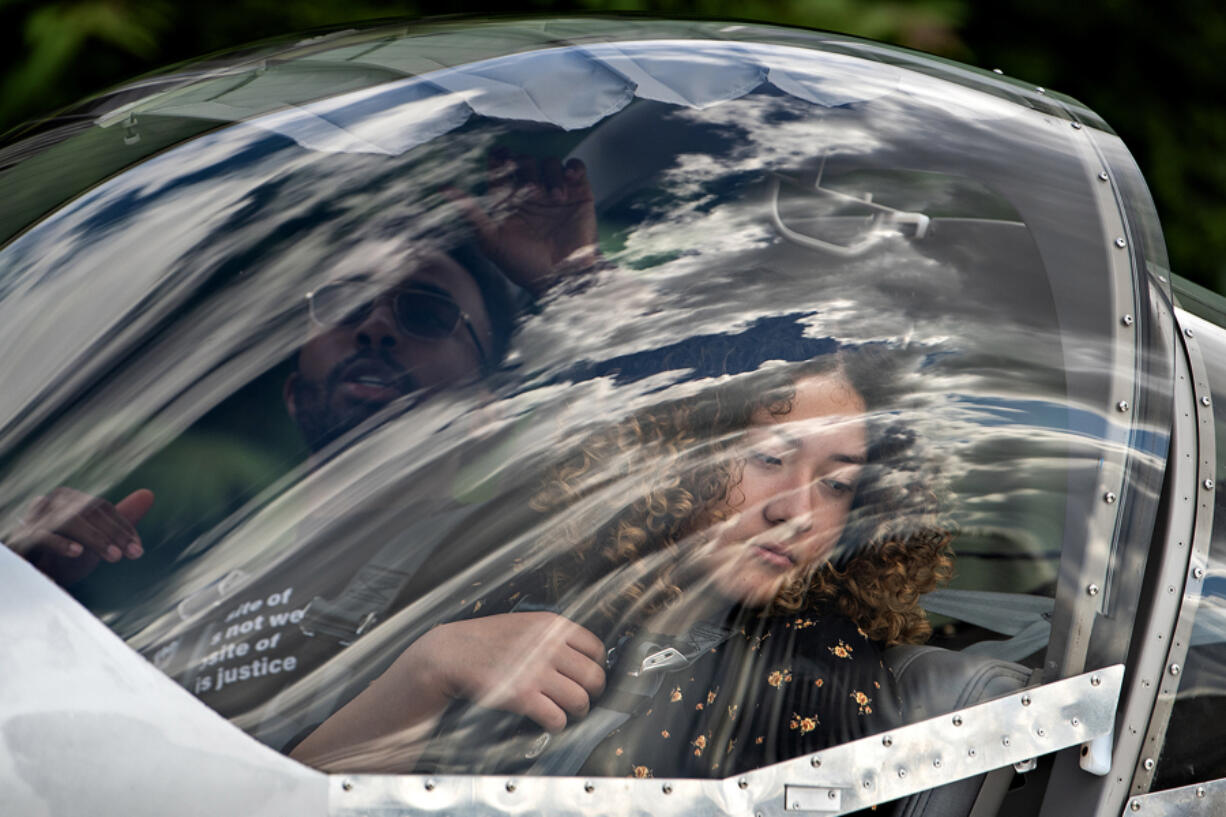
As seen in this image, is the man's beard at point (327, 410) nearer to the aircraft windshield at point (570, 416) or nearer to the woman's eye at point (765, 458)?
the aircraft windshield at point (570, 416)

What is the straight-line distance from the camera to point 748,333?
1.13 m

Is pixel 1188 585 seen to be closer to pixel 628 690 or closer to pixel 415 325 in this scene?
pixel 628 690

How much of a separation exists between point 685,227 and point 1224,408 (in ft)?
2.32

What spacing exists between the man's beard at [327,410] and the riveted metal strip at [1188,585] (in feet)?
2.78

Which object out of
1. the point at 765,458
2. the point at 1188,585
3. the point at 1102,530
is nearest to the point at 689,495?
the point at 765,458

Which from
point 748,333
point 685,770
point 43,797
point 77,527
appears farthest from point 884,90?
point 43,797

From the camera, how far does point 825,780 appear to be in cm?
107

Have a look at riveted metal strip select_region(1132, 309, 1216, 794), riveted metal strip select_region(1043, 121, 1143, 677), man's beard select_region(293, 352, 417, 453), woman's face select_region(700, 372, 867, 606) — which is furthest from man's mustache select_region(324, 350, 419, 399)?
riveted metal strip select_region(1132, 309, 1216, 794)

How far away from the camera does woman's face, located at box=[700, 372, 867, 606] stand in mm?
1104

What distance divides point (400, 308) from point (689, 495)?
1.10ft

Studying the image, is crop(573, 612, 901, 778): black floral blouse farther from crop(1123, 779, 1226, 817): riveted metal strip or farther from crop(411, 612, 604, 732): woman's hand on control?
crop(1123, 779, 1226, 817): riveted metal strip

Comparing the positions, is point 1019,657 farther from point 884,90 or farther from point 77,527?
point 77,527

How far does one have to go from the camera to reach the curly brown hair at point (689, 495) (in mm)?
1081

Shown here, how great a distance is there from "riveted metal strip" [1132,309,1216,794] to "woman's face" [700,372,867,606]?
1.29ft
